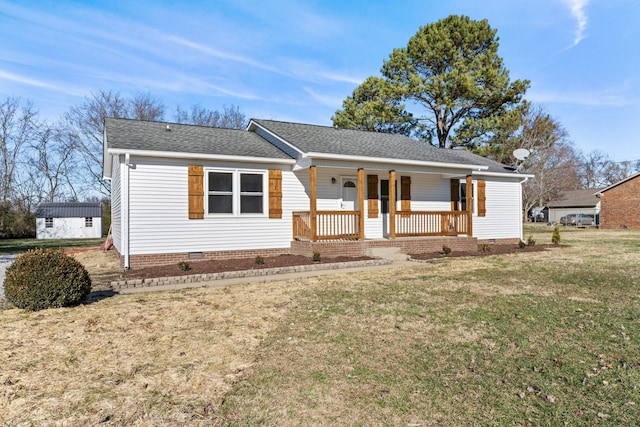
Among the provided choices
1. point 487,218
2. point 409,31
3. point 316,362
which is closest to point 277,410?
point 316,362

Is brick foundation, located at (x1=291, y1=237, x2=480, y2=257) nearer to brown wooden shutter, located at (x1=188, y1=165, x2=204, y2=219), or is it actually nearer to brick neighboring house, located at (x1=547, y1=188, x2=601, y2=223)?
brown wooden shutter, located at (x1=188, y1=165, x2=204, y2=219)

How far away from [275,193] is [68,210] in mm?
23886

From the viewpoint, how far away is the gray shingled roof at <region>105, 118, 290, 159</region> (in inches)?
409

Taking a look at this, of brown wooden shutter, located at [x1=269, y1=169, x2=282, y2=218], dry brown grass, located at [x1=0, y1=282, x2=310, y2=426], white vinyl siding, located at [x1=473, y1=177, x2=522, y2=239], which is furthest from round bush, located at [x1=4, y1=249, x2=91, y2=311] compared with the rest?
white vinyl siding, located at [x1=473, y1=177, x2=522, y2=239]

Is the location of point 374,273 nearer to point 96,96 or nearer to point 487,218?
point 487,218

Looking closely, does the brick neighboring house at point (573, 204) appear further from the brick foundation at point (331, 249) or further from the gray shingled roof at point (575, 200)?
the brick foundation at point (331, 249)

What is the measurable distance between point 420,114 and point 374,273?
19.3 m

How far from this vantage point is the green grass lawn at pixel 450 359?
288 centimetres

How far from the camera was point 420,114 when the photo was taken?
25891 millimetres

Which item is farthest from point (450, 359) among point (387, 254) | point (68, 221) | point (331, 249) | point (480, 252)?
point (68, 221)

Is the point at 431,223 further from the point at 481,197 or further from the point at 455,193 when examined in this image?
the point at 481,197

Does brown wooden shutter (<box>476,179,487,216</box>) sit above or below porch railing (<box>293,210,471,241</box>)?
above

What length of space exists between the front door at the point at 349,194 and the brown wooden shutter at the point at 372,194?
481mm

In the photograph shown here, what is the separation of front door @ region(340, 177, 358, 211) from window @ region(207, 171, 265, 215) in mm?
3000
